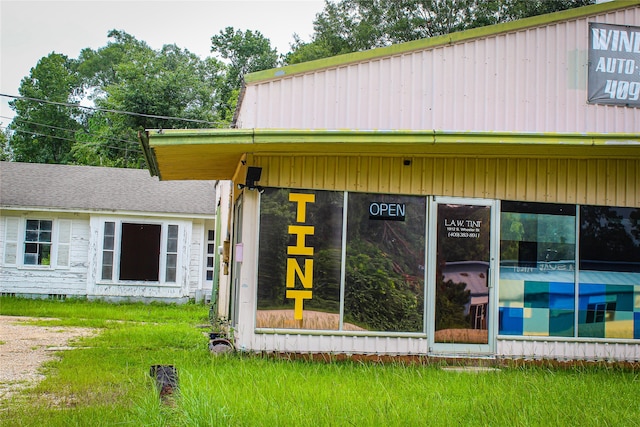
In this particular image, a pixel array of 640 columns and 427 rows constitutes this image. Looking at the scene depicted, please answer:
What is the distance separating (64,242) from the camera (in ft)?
75.3

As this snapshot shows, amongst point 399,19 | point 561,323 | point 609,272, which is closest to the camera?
point 561,323

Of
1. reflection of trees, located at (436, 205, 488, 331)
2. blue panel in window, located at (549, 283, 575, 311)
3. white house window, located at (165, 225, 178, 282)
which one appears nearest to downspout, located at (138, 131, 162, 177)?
reflection of trees, located at (436, 205, 488, 331)

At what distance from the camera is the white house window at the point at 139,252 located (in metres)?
22.9

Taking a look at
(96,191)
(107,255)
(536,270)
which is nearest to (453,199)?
(536,270)

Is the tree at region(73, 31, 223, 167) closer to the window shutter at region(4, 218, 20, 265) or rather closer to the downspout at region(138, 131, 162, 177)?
the window shutter at region(4, 218, 20, 265)

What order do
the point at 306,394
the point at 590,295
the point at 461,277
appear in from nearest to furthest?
the point at 306,394
the point at 461,277
the point at 590,295

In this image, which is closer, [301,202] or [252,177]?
[252,177]

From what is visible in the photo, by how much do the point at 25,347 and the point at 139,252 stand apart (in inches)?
412

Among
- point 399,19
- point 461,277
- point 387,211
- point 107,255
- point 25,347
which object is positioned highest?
point 399,19

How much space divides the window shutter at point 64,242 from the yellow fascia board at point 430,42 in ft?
43.7

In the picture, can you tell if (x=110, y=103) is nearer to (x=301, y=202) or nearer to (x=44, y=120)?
(x=44, y=120)

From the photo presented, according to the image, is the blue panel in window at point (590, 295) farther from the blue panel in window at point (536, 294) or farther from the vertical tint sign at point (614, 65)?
the vertical tint sign at point (614, 65)

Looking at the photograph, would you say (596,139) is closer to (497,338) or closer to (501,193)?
(501,193)

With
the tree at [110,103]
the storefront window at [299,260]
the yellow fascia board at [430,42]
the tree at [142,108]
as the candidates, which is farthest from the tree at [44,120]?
the storefront window at [299,260]
